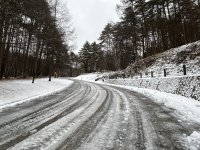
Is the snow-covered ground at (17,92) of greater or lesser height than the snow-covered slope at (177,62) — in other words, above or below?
below

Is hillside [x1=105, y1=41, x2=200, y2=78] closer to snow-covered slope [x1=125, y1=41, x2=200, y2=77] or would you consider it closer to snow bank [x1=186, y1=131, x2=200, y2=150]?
snow-covered slope [x1=125, y1=41, x2=200, y2=77]

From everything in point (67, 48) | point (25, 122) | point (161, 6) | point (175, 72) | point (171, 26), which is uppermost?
point (161, 6)

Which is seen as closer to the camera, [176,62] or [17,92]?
[17,92]

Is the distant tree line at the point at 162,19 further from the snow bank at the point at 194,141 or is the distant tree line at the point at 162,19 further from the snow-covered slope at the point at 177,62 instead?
the snow bank at the point at 194,141

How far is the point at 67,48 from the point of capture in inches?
1113

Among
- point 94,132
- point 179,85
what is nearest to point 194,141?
point 94,132

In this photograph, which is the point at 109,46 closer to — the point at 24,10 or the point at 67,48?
the point at 67,48

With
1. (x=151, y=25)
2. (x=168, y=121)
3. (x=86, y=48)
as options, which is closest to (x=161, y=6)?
(x=151, y=25)

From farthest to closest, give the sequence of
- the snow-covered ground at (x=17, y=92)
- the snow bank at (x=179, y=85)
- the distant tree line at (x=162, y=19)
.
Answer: the distant tree line at (x=162, y=19) < the snow-covered ground at (x=17, y=92) < the snow bank at (x=179, y=85)

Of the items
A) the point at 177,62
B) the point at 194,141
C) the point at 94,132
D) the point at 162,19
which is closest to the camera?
the point at 194,141

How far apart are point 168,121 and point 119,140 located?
2.42 metres

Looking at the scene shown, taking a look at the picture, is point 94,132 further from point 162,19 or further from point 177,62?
point 162,19

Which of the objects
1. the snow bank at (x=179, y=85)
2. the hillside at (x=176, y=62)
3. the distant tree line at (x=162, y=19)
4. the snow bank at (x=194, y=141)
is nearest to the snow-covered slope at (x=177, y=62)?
the hillside at (x=176, y=62)

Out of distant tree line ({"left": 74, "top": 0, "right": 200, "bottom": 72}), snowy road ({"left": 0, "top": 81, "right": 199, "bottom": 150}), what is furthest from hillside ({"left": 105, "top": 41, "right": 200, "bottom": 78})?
snowy road ({"left": 0, "top": 81, "right": 199, "bottom": 150})
